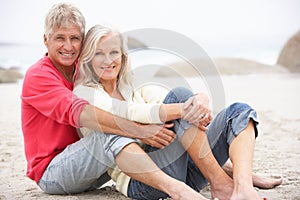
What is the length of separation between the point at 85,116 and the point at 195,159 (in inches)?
19.9

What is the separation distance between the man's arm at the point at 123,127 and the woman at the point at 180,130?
34mm

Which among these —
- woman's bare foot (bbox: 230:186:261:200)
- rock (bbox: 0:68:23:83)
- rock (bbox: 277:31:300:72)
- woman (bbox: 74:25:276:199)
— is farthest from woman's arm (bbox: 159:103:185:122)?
rock (bbox: 277:31:300:72)

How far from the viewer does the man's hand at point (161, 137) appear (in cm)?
196

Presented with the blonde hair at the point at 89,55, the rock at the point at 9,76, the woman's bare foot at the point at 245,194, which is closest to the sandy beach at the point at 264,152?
the woman's bare foot at the point at 245,194

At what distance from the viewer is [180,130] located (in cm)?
197

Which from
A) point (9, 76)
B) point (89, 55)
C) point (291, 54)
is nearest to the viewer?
point (89, 55)

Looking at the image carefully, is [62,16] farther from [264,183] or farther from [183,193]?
[264,183]

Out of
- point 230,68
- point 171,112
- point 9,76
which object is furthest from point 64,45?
point 230,68

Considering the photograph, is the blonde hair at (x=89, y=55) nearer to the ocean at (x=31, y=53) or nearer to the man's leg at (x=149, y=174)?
the man's leg at (x=149, y=174)

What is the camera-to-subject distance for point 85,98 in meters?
2.06

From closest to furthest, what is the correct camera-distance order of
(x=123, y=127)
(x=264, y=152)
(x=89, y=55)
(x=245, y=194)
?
(x=245, y=194)
(x=123, y=127)
(x=89, y=55)
(x=264, y=152)

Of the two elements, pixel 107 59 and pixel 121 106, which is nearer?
pixel 121 106

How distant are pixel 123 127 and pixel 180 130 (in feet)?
0.79

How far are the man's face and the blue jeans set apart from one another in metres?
0.51
